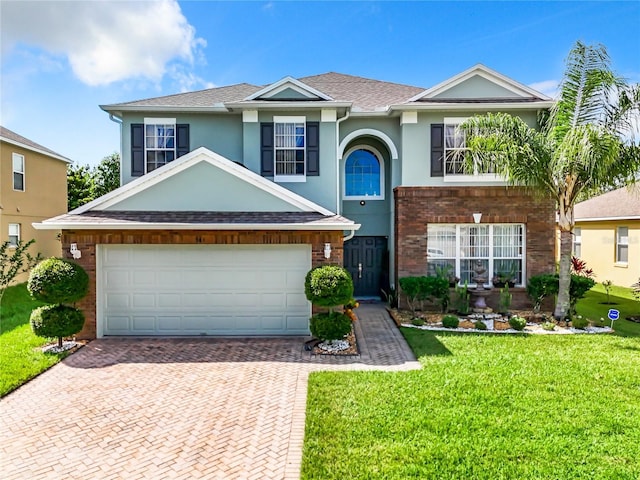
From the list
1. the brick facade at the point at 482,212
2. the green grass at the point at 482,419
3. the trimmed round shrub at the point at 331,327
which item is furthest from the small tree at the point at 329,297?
the brick facade at the point at 482,212

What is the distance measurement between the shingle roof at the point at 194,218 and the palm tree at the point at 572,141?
17.5ft

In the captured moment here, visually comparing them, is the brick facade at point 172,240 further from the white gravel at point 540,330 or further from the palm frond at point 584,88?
the palm frond at point 584,88

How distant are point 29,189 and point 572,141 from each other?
925 inches

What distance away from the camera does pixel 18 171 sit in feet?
61.9

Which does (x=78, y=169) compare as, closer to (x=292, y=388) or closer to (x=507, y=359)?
(x=292, y=388)

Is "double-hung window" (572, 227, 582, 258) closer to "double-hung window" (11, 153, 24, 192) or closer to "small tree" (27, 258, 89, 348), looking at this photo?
"small tree" (27, 258, 89, 348)

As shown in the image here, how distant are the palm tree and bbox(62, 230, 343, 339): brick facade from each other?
18.2 feet

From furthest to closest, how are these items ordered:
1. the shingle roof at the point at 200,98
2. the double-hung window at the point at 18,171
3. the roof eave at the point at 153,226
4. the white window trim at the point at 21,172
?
the double-hung window at the point at 18,171
the white window trim at the point at 21,172
the shingle roof at the point at 200,98
the roof eave at the point at 153,226

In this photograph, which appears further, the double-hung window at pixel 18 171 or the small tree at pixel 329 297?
the double-hung window at pixel 18 171

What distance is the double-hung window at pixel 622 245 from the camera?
17.8 meters

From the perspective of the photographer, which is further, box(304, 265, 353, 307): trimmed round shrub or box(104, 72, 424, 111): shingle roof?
box(104, 72, 424, 111): shingle roof

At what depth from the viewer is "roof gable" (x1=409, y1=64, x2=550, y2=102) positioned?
43.3 ft

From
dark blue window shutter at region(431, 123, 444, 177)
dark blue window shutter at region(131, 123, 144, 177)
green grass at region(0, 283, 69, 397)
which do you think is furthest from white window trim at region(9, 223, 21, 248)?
dark blue window shutter at region(431, 123, 444, 177)

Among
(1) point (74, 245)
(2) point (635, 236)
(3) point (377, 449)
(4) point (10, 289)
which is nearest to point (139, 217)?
(1) point (74, 245)
